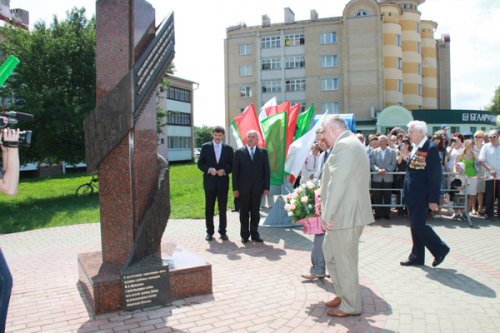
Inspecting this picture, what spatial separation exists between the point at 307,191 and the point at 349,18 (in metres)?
45.1

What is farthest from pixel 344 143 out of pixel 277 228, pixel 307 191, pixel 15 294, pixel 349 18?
pixel 349 18

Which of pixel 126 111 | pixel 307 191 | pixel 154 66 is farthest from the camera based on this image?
pixel 307 191

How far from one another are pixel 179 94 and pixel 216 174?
178 feet

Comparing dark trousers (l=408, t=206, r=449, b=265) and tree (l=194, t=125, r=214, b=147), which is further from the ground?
tree (l=194, t=125, r=214, b=147)

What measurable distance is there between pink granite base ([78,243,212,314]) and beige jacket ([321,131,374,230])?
1.83 m

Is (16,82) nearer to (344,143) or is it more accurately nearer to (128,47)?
(128,47)

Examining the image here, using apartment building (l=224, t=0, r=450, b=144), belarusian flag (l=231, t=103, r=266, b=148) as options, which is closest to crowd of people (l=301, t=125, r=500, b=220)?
belarusian flag (l=231, t=103, r=266, b=148)

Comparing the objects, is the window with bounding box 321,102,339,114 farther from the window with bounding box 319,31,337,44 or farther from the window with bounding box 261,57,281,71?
the window with bounding box 261,57,281,71

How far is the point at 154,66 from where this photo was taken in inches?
201

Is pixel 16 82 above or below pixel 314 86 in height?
below

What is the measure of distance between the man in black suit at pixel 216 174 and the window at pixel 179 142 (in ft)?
163

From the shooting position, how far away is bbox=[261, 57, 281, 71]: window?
Result: 169 ft

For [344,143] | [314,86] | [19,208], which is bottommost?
[19,208]

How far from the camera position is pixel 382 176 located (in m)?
10.7
